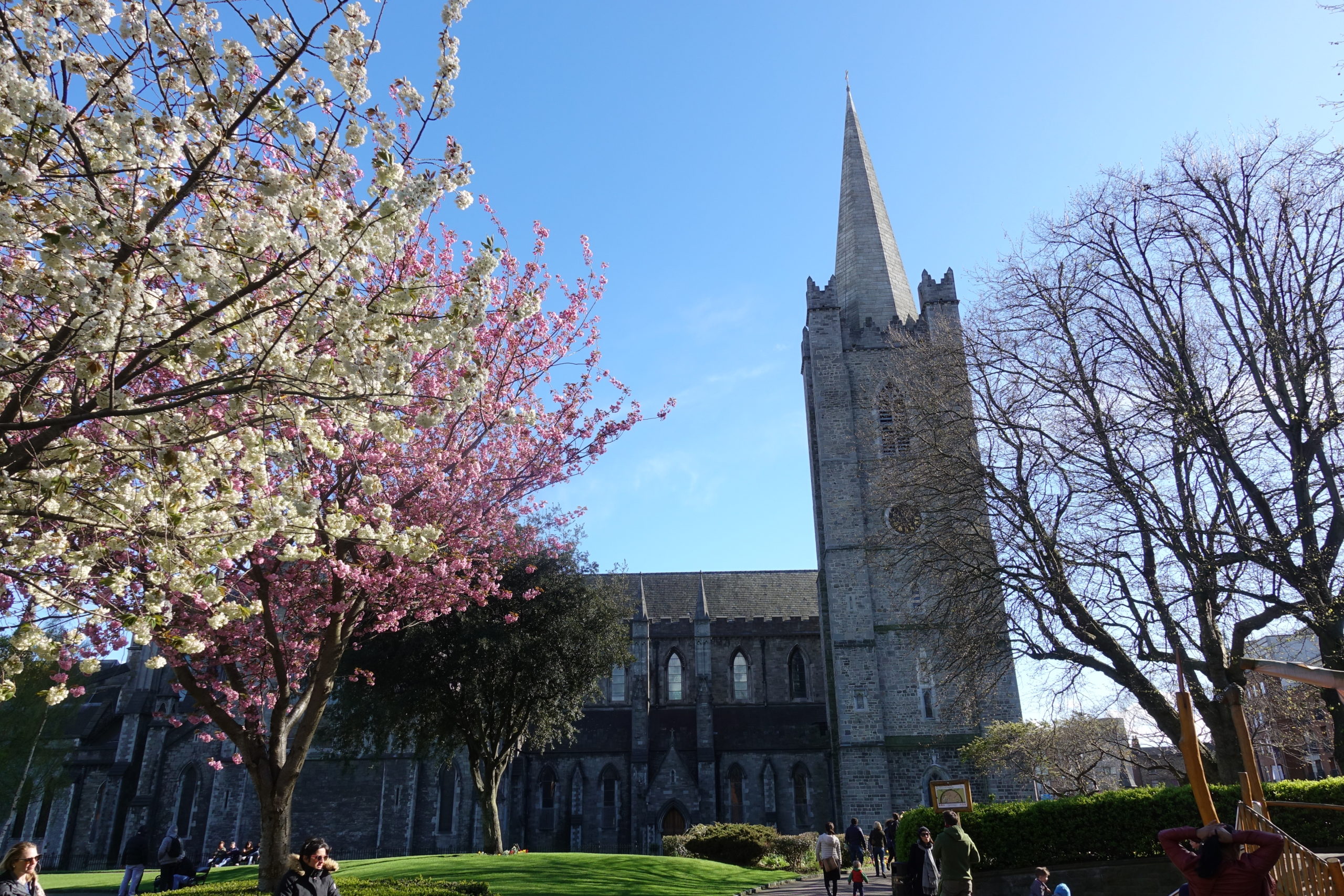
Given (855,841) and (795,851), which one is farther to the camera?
(795,851)

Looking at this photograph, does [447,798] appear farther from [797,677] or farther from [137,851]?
[137,851]

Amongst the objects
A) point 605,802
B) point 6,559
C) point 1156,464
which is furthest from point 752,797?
point 6,559

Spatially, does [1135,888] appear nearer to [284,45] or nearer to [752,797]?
[284,45]

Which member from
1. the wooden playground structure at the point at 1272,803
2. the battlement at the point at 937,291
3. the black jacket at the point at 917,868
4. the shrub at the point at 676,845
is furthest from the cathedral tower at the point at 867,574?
the wooden playground structure at the point at 1272,803

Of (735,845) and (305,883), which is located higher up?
(305,883)

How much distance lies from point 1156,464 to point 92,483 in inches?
614

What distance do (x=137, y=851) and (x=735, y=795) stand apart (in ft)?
94.7

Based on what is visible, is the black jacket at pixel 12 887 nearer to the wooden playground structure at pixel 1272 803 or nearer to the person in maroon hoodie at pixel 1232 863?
the person in maroon hoodie at pixel 1232 863

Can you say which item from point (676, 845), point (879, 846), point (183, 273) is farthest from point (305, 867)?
point (676, 845)

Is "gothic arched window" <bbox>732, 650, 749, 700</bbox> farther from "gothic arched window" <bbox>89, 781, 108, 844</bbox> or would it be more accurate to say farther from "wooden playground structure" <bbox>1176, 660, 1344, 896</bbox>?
"wooden playground structure" <bbox>1176, 660, 1344, 896</bbox>

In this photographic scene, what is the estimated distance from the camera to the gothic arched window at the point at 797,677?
4281 centimetres

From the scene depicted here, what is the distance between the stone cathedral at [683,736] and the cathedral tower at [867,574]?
3.7 inches

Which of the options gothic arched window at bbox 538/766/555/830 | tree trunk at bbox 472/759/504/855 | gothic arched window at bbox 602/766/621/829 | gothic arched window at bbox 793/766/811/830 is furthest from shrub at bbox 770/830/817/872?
gothic arched window at bbox 538/766/555/830

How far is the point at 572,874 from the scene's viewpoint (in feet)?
63.1
